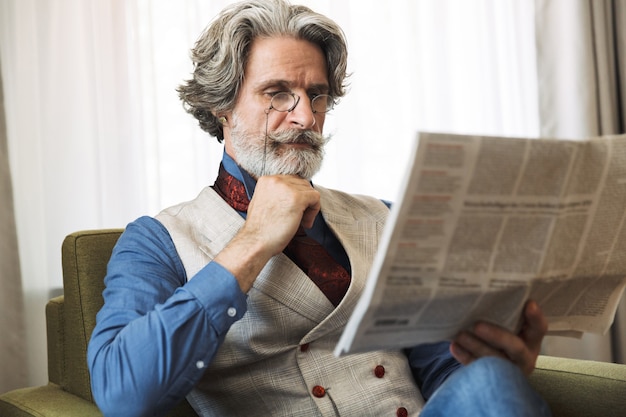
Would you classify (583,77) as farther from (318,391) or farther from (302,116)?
(318,391)

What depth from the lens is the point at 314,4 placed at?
269 cm

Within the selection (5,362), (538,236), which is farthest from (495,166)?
(5,362)

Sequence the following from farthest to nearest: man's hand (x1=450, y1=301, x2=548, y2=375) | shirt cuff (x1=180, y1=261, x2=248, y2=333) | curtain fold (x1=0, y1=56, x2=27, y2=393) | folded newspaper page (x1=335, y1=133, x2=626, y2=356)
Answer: curtain fold (x1=0, y1=56, x2=27, y2=393), shirt cuff (x1=180, y1=261, x2=248, y2=333), man's hand (x1=450, y1=301, x2=548, y2=375), folded newspaper page (x1=335, y1=133, x2=626, y2=356)

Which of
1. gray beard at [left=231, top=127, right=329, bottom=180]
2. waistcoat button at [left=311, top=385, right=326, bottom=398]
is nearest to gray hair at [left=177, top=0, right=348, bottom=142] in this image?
gray beard at [left=231, top=127, right=329, bottom=180]

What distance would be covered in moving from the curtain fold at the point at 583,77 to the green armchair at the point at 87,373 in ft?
4.12

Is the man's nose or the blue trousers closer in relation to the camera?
the blue trousers

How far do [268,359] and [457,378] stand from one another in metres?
0.46

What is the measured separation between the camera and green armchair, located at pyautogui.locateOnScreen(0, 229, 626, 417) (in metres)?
1.51

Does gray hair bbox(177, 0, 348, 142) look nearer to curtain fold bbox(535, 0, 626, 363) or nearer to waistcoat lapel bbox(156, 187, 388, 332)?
waistcoat lapel bbox(156, 187, 388, 332)

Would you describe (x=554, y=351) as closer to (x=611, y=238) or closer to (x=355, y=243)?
(x=355, y=243)

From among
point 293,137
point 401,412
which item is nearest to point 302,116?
point 293,137

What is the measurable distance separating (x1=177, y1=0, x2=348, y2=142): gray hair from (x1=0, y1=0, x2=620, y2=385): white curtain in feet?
2.44

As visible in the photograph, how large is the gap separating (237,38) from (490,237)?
78 centimetres

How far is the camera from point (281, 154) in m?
1.57
